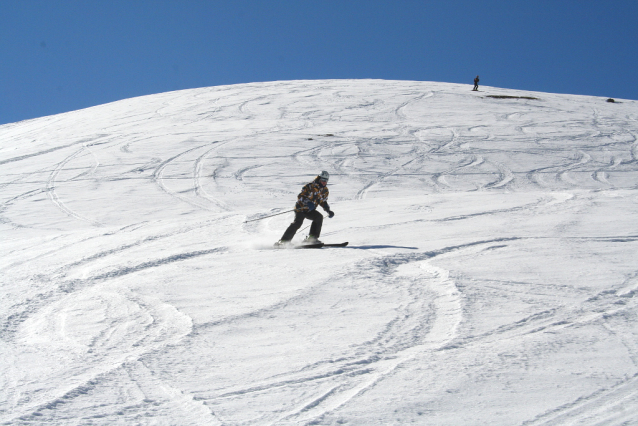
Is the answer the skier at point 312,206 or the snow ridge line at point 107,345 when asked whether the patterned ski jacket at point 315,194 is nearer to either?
the skier at point 312,206

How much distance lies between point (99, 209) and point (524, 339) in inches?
437

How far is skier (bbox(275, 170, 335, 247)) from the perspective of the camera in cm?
814

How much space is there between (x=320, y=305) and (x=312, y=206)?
311 centimetres

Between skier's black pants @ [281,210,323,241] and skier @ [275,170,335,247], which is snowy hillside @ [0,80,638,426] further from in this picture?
skier @ [275,170,335,247]

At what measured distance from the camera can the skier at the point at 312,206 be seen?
8.14 m

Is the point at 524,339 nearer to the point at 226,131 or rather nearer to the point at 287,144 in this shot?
the point at 287,144

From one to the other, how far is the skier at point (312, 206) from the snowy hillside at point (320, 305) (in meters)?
0.46

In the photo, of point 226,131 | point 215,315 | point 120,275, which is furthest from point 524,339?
point 226,131

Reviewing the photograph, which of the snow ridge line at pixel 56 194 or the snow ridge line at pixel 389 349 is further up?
the snow ridge line at pixel 56 194

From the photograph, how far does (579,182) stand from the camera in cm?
1537

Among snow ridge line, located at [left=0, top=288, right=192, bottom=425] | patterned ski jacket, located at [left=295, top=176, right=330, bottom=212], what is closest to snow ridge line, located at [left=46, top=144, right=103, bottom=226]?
patterned ski jacket, located at [left=295, top=176, right=330, bottom=212]

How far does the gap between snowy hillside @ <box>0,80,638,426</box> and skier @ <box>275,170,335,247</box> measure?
0.46 metres

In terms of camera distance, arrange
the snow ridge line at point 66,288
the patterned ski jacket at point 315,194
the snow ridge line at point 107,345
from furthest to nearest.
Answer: the patterned ski jacket at point 315,194 < the snow ridge line at point 66,288 < the snow ridge line at point 107,345

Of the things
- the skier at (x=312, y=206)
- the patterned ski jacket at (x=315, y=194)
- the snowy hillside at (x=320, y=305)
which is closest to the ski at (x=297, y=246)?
the skier at (x=312, y=206)
